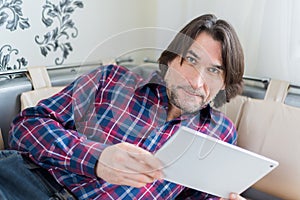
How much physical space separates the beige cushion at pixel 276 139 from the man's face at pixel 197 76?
181 millimetres

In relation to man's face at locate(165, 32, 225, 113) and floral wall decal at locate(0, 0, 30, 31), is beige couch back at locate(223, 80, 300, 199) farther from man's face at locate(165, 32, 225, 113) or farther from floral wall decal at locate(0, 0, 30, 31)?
floral wall decal at locate(0, 0, 30, 31)

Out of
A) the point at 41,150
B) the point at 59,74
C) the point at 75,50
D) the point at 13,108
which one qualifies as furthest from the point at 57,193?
the point at 75,50

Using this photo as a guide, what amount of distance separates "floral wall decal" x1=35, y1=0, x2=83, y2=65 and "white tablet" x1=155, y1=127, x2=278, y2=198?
0.85 m

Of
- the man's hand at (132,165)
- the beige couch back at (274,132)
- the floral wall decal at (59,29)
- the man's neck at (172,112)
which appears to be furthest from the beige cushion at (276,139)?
the floral wall decal at (59,29)

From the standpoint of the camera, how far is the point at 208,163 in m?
0.74

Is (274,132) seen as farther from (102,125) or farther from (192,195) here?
(102,125)

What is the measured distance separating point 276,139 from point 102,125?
494mm

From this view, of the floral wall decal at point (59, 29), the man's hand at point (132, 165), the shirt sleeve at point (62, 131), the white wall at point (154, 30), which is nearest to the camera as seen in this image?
the man's hand at point (132, 165)

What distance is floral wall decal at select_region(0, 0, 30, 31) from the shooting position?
1.20 m

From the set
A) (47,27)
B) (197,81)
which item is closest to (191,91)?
(197,81)

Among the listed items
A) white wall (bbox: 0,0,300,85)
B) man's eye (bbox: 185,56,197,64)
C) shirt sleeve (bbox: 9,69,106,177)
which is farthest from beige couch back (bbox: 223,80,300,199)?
shirt sleeve (bbox: 9,69,106,177)

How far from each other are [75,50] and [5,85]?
404 mm

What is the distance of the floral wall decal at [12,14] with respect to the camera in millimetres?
1197

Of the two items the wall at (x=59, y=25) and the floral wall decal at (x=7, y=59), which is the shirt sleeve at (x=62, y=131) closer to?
the wall at (x=59, y=25)
